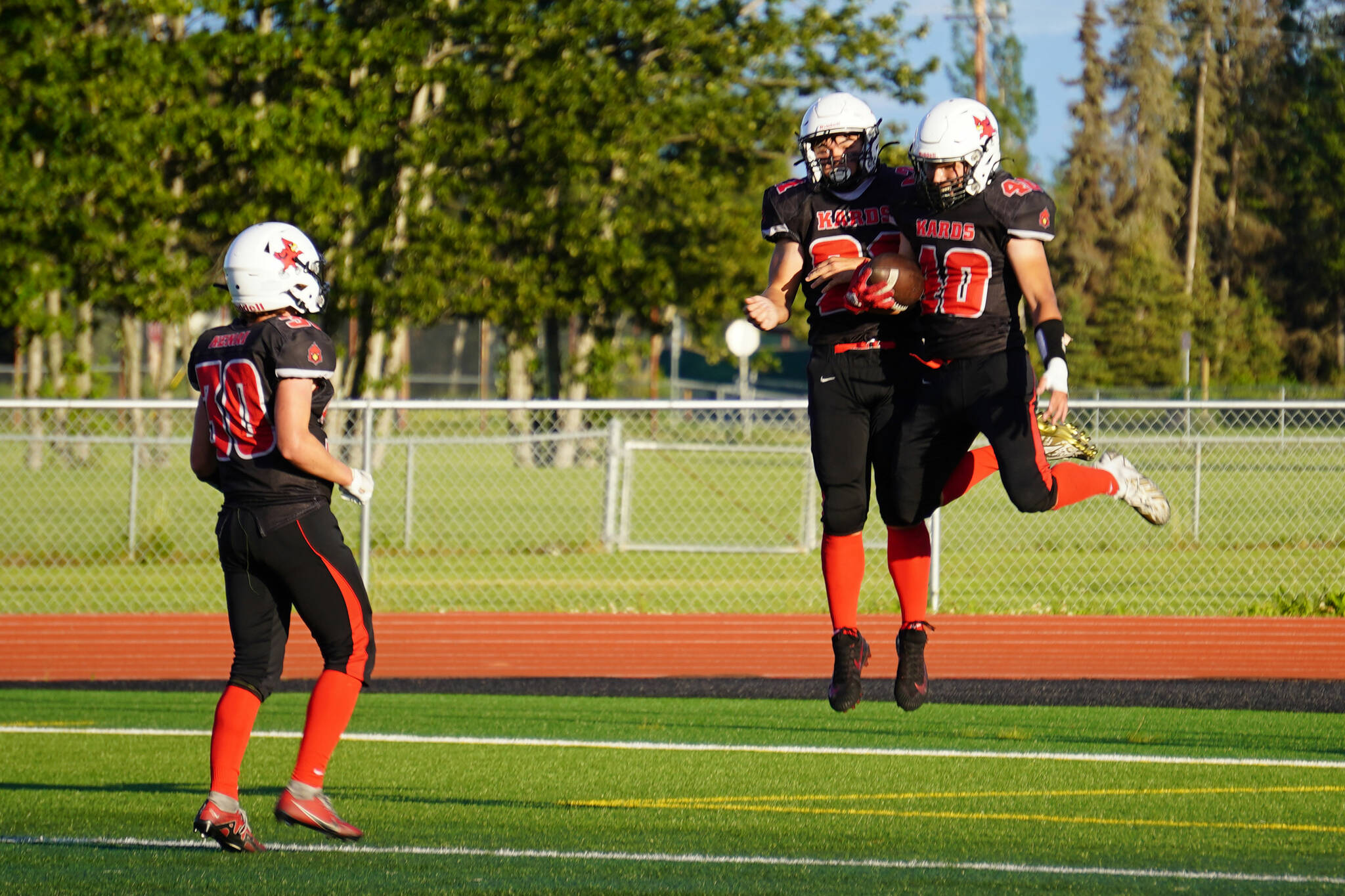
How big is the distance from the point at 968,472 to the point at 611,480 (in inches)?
394

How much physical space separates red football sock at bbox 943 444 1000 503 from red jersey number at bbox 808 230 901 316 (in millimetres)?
852

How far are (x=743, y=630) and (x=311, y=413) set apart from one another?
25.6 ft

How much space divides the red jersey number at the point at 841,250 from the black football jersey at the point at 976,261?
0.08 m

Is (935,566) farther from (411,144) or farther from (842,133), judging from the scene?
(411,144)

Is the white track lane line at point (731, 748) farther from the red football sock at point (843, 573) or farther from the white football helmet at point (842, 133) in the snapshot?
the white football helmet at point (842, 133)

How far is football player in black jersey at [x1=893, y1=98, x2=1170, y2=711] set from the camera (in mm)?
5910

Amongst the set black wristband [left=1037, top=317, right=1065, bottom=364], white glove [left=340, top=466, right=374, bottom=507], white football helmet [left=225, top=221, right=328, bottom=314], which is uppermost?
white football helmet [left=225, top=221, right=328, bottom=314]

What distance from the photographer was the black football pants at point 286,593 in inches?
226

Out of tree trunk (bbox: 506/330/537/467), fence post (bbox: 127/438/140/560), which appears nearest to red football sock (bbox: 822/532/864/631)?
fence post (bbox: 127/438/140/560)

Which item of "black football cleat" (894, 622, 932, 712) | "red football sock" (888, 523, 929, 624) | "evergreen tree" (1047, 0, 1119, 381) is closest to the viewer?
"black football cleat" (894, 622, 932, 712)

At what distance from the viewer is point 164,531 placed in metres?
16.8

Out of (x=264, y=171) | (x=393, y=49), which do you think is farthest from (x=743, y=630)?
(x=393, y=49)

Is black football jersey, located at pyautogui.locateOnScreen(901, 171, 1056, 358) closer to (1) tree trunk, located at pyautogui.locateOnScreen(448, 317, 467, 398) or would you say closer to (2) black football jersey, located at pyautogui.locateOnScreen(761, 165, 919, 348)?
(2) black football jersey, located at pyautogui.locateOnScreen(761, 165, 919, 348)

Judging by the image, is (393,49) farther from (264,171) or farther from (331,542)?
(331,542)
